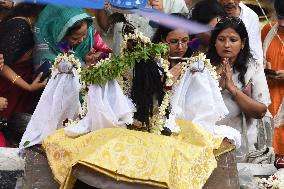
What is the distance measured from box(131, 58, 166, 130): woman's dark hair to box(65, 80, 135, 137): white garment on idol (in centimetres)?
7

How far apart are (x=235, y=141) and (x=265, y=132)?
3.20ft

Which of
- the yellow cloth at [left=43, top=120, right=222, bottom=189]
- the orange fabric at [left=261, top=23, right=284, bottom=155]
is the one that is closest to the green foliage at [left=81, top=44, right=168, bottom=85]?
the yellow cloth at [left=43, top=120, right=222, bottom=189]

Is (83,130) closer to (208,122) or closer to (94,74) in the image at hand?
(94,74)

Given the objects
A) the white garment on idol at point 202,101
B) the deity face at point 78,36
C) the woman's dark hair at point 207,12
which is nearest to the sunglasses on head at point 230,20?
A: the woman's dark hair at point 207,12

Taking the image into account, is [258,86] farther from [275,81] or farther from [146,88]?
[146,88]

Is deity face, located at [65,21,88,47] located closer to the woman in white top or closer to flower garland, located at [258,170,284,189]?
the woman in white top

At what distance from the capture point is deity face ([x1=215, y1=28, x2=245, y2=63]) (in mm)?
6934

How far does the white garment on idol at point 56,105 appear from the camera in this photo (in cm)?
616

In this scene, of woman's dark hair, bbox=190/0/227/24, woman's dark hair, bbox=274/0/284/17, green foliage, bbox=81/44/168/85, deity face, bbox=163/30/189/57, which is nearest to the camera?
green foliage, bbox=81/44/168/85

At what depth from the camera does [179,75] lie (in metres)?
6.35

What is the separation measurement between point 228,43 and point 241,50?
0.16 metres

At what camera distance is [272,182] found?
6324 mm

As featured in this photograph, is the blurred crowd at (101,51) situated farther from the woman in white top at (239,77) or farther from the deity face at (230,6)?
the deity face at (230,6)

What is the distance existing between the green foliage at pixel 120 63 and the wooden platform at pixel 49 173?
0.80m
